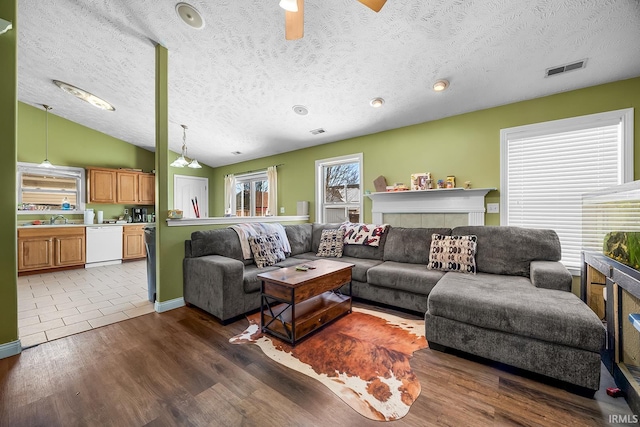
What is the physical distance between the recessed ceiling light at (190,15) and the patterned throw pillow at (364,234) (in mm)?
2970

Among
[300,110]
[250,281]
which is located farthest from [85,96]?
[250,281]

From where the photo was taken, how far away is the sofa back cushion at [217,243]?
116 inches

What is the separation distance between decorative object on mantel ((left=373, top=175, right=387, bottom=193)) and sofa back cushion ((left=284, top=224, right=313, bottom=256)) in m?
1.34

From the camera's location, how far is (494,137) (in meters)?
3.33

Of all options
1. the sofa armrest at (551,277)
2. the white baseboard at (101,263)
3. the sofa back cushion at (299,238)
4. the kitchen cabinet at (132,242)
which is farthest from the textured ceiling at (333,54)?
the white baseboard at (101,263)

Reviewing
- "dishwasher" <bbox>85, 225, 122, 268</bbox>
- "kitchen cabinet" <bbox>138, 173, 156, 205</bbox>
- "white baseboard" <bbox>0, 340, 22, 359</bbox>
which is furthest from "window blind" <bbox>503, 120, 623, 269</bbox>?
"dishwasher" <bbox>85, 225, 122, 268</bbox>

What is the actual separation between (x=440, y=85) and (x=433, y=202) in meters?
1.54

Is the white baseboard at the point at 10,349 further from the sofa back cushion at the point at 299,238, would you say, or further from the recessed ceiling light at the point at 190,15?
the recessed ceiling light at the point at 190,15

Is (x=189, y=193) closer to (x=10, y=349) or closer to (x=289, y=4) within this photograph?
A: (x=10, y=349)

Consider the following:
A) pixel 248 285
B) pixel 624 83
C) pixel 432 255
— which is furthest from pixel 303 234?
pixel 624 83

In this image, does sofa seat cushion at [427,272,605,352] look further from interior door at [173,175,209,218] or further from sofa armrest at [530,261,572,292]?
interior door at [173,175,209,218]

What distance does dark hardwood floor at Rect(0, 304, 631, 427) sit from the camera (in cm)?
135

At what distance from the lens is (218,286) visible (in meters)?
2.47

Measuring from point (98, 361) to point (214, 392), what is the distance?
106 centimetres
